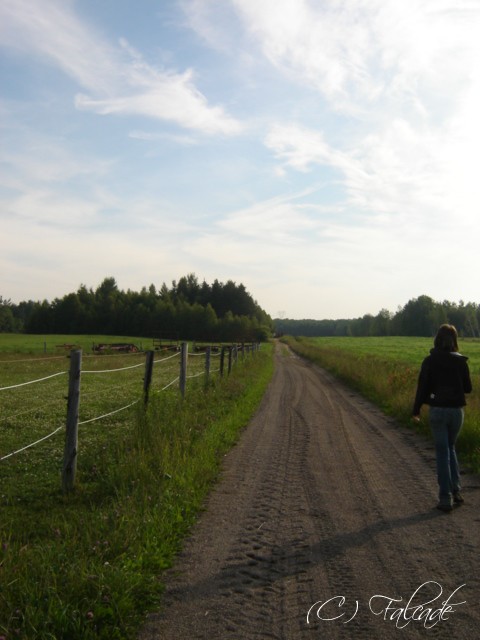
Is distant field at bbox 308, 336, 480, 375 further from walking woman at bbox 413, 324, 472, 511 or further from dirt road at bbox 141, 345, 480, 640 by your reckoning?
walking woman at bbox 413, 324, 472, 511

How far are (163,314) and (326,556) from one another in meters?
111

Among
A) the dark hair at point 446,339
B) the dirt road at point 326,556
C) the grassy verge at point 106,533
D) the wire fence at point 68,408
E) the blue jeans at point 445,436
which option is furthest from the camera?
the wire fence at point 68,408

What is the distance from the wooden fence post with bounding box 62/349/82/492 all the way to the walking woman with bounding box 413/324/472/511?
4515mm

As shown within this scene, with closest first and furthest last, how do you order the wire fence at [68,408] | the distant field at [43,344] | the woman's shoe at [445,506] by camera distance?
the woman's shoe at [445,506] → the wire fence at [68,408] → the distant field at [43,344]

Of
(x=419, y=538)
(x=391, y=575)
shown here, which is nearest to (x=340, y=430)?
(x=419, y=538)

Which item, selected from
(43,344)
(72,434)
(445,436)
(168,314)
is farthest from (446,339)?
(168,314)

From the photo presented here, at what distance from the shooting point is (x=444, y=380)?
6.83 m

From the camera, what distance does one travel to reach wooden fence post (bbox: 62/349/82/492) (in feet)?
22.8

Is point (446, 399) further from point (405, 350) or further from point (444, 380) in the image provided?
point (405, 350)

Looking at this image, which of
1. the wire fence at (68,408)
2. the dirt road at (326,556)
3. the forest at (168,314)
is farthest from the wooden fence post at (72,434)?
the forest at (168,314)

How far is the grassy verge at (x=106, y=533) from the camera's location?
12.3 ft

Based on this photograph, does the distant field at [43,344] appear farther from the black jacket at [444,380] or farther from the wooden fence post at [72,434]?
the black jacket at [444,380]

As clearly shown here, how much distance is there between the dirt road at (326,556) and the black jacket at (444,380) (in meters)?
1.29

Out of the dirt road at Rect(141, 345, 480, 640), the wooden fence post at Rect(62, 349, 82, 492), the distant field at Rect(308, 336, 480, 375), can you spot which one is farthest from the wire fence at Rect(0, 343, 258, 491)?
the distant field at Rect(308, 336, 480, 375)
